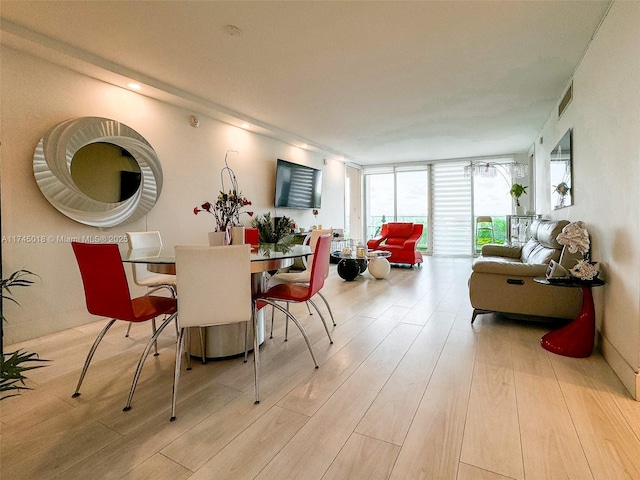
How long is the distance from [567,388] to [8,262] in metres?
4.21

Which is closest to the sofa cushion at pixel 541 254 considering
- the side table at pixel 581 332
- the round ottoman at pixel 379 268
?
the side table at pixel 581 332

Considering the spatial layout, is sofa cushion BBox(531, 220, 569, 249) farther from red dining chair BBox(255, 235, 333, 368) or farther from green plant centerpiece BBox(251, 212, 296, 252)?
green plant centerpiece BBox(251, 212, 296, 252)

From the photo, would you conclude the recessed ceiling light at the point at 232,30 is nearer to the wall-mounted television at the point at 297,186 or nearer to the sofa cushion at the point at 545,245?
the wall-mounted television at the point at 297,186

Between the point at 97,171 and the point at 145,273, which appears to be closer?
the point at 145,273

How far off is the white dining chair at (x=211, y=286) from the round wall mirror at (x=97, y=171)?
2162mm

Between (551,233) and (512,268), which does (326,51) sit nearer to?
(512,268)

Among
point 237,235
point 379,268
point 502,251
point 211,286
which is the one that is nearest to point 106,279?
point 211,286

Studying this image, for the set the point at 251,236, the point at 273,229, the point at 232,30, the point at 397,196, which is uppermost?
the point at 232,30

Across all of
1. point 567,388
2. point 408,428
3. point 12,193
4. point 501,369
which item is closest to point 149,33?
point 12,193

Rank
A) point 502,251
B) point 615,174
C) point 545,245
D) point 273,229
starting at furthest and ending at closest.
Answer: point 273,229
point 502,251
point 545,245
point 615,174

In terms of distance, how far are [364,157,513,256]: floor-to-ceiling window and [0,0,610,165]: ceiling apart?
11.3ft

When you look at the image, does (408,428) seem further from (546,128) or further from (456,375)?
(546,128)

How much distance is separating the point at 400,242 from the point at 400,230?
1.20 feet

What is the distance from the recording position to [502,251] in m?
4.57
